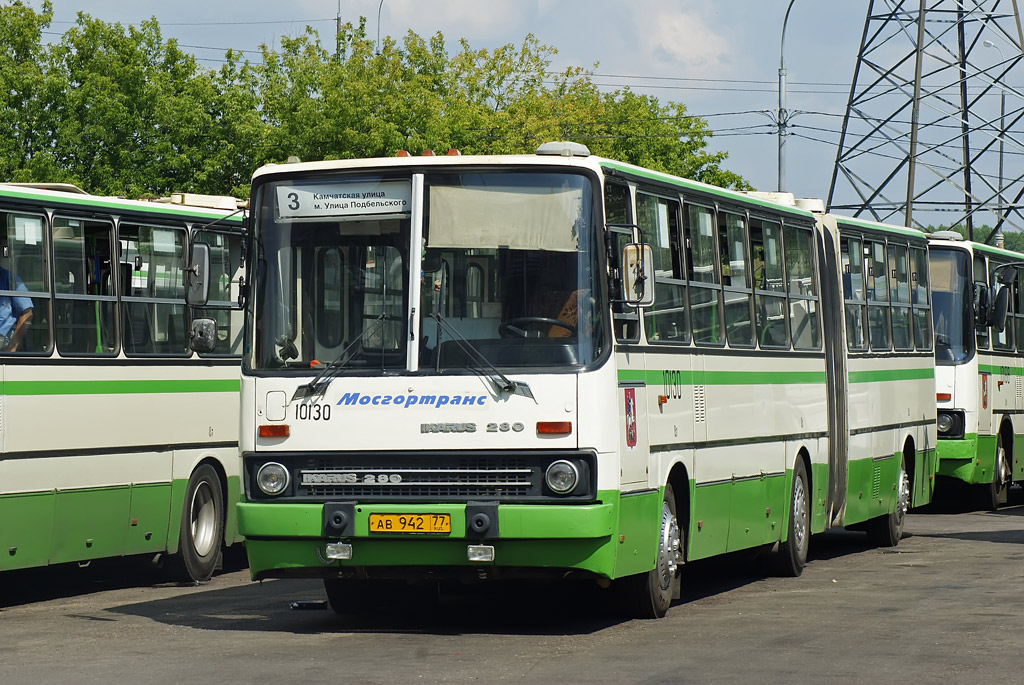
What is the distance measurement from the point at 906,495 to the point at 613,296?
9226mm

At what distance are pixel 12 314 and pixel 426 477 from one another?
426cm

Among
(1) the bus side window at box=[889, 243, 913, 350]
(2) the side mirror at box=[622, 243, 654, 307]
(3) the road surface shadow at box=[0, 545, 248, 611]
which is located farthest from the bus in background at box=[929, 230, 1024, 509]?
(2) the side mirror at box=[622, 243, 654, 307]

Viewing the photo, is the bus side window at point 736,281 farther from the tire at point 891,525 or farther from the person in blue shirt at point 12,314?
the person in blue shirt at point 12,314

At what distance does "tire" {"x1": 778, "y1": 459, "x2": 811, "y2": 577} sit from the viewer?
1630 centimetres

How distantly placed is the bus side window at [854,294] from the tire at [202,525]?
6151 millimetres

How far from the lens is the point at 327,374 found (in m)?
12.0

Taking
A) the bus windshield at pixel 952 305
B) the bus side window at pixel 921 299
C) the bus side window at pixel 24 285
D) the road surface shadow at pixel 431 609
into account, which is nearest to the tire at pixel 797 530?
the road surface shadow at pixel 431 609

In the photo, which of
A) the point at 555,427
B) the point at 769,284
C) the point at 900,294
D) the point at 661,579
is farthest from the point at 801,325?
the point at 555,427

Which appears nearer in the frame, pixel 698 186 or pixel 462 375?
pixel 462 375

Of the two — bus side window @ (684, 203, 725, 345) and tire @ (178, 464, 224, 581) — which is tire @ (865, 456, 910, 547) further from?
tire @ (178, 464, 224, 581)

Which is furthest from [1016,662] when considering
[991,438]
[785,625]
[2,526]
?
[991,438]

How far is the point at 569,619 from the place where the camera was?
43.0ft

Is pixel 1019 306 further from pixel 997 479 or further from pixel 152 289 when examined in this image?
pixel 152 289

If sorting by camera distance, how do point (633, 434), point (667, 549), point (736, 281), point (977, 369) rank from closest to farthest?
point (633, 434)
point (667, 549)
point (736, 281)
point (977, 369)
